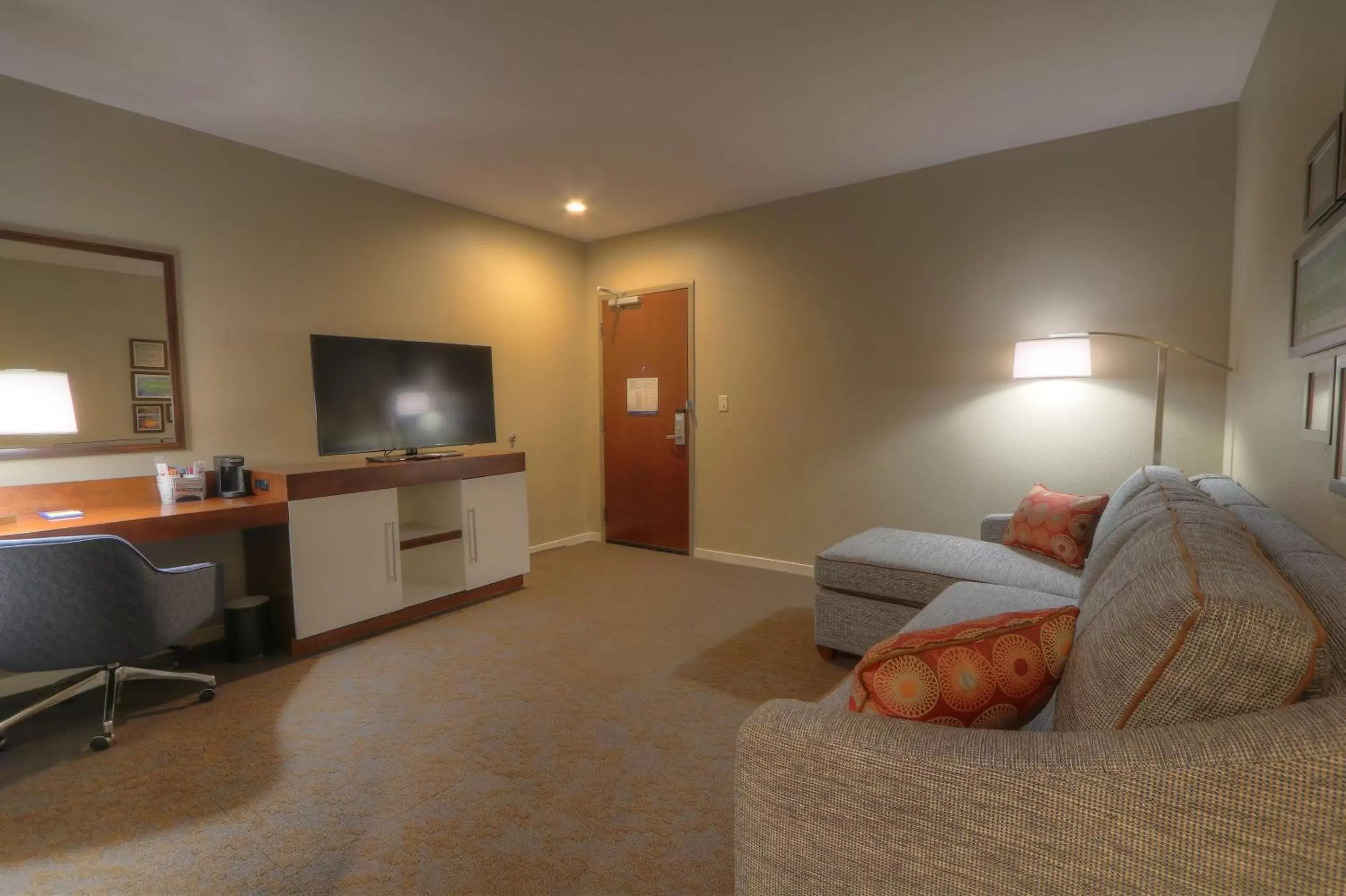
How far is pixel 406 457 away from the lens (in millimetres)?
3648

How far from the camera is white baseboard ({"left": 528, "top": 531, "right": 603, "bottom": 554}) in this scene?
488cm

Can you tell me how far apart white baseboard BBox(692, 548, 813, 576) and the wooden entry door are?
0.15 m

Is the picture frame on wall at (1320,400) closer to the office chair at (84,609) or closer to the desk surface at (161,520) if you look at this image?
the office chair at (84,609)

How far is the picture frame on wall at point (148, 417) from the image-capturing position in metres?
2.86

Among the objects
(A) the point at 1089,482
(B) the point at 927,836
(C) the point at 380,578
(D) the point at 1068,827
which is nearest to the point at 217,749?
(C) the point at 380,578

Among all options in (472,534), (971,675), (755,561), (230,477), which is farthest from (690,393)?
(971,675)

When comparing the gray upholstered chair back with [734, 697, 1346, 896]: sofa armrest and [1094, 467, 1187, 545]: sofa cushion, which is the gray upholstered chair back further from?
[1094, 467, 1187, 545]: sofa cushion

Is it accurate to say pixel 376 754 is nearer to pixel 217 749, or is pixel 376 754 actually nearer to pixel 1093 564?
pixel 217 749

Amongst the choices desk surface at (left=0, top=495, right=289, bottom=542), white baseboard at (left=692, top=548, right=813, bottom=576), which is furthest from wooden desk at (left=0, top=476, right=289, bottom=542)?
white baseboard at (left=692, top=548, right=813, bottom=576)

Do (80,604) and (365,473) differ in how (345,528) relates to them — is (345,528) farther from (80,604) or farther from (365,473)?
(80,604)

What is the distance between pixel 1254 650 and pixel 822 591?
205cm

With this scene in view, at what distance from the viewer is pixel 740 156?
3.42 metres

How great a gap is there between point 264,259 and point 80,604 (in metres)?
1.92

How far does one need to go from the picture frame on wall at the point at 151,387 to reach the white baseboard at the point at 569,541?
2477mm
